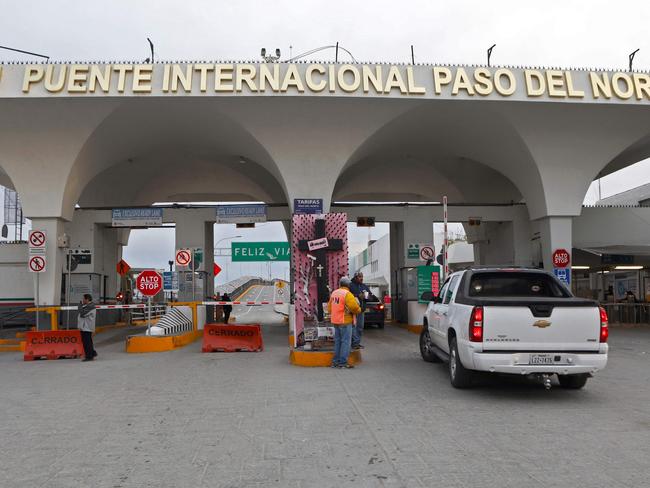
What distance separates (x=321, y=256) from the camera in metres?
12.9

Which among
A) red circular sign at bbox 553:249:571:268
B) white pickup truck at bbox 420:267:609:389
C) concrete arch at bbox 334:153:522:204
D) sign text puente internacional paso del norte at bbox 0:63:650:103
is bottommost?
white pickup truck at bbox 420:267:609:389

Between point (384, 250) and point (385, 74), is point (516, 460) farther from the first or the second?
point (384, 250)

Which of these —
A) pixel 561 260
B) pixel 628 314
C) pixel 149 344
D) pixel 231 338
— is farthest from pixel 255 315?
pixel 231 338

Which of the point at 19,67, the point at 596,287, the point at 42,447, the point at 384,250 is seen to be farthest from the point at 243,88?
the point at 384,250

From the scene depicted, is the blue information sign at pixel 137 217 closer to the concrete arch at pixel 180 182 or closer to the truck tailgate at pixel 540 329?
the concrete arch at pixel 180 182

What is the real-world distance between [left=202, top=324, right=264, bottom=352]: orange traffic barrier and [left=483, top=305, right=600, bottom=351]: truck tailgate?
303 inches

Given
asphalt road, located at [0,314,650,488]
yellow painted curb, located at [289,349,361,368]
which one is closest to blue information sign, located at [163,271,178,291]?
asphalt road, located at [0,314,650,488]

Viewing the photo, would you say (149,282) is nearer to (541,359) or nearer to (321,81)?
(321,81)

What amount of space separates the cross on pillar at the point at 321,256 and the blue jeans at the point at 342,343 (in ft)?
5.74

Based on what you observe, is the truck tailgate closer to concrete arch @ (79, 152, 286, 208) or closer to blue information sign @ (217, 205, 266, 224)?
blue information sign @ (217, 205, 266, 224)

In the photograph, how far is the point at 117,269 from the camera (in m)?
25.9

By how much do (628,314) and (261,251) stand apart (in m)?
17.2

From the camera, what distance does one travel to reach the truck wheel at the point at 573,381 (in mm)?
8422

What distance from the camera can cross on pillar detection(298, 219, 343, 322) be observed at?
41.7 feet
